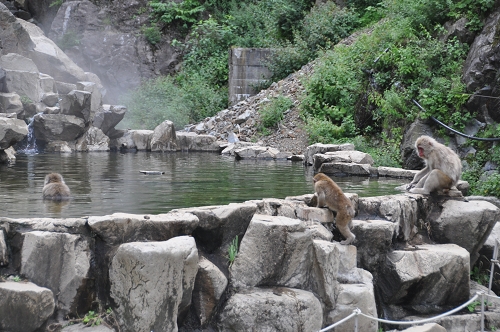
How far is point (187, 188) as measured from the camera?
31.5 feet

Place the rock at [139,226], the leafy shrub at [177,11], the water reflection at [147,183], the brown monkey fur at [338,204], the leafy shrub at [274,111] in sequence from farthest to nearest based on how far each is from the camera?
1. the leafy shrub at [177,11]
2. the leafy shrub at [274,111]
3. the water reflection at [147,183]
4. the brown monkey fur at [338,204]
5. the rock at [139,226]

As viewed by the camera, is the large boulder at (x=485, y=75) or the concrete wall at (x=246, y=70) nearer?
the large boulder at (x=485, y=75)

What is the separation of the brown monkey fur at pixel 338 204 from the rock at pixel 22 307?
3257 mm

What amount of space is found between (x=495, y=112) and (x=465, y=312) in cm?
620

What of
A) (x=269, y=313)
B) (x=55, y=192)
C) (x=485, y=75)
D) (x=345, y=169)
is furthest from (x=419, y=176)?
(x=485, y=75)

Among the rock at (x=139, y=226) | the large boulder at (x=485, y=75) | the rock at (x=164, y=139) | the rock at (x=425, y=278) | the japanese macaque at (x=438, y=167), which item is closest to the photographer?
the rock at (x=139, y=226)

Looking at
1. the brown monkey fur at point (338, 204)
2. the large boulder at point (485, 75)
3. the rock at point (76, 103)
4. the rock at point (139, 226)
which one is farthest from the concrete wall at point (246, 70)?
the rock at point (139, 226)

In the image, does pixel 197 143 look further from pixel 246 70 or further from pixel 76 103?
pixel 246 70

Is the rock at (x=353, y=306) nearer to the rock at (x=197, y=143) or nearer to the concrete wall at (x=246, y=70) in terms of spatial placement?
the rock at (x=197, y=143)

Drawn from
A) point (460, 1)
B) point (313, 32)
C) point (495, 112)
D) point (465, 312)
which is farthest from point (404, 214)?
point (313, 32)

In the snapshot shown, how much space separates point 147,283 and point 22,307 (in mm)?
1023

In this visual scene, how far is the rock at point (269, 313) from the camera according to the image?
5645 millimetres

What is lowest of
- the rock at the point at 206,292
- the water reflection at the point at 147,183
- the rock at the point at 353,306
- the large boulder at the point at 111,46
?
the rock at the point at 353,306

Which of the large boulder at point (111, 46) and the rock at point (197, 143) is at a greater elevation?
the large boulder at point (111, 46)
